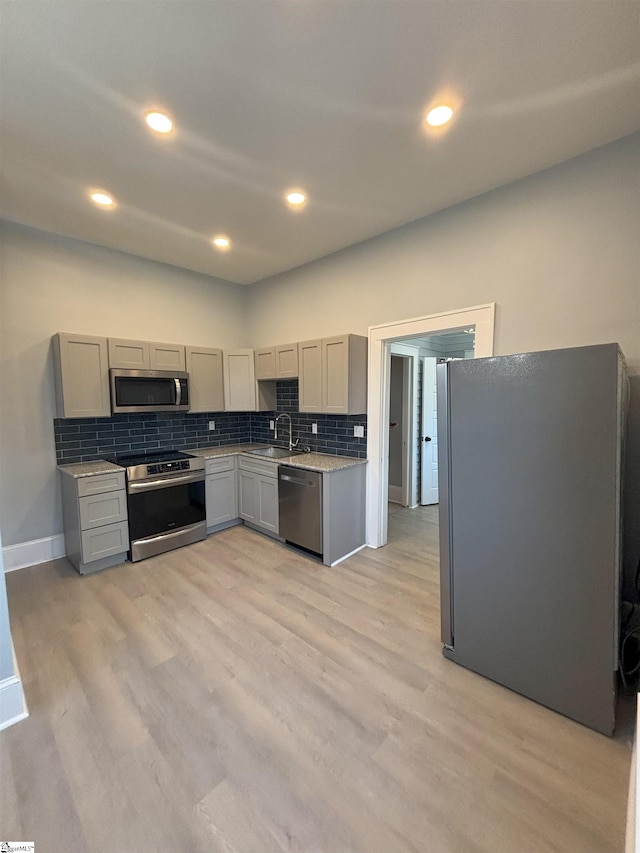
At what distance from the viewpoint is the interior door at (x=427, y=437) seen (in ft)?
16.3

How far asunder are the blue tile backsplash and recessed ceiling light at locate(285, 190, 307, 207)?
203 cm

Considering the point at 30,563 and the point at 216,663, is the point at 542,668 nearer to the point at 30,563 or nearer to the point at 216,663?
the point at 216,663

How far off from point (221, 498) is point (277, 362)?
5.86ft

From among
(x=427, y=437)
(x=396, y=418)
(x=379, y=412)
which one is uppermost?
(x=379, y=412)

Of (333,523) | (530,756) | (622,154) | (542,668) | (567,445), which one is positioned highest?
(622,154)

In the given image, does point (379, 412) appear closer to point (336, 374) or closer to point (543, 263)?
point (336, 374)

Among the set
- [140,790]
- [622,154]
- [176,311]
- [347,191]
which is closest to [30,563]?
[140,790]

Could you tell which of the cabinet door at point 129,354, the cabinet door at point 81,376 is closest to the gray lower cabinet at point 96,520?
the cabinet door at point 81,376

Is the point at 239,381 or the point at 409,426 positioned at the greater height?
the point at 239,381

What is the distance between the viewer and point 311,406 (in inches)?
147

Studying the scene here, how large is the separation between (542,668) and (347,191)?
333cm

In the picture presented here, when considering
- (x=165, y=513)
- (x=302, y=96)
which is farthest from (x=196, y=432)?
(x=302, y=96)

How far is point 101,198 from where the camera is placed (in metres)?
2.66

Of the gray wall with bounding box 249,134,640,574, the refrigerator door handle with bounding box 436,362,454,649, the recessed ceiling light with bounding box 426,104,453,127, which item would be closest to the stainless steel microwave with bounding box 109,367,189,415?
the gray wall with bounding box 249,134,640,574
